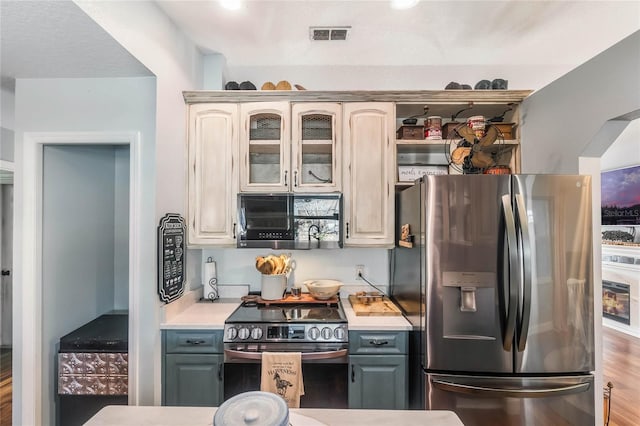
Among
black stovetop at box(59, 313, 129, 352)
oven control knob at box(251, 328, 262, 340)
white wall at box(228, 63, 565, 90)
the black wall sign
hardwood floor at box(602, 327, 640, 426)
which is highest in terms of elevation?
white wall at box(228, 63, 565, 90)

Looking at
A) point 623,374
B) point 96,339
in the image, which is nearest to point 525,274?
point 96,339

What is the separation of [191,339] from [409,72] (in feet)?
8.77

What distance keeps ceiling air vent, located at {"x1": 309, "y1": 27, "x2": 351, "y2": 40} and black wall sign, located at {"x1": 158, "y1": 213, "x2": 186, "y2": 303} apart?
163 centimetres

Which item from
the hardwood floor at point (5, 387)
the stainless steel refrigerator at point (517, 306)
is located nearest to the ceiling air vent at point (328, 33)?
the stainless steel refrigerator at point (517, 306)

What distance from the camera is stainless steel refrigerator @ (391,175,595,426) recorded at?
5.23 feet

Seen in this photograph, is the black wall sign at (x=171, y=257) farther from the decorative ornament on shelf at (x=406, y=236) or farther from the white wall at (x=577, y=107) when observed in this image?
the white wall at (x=577, y=107)

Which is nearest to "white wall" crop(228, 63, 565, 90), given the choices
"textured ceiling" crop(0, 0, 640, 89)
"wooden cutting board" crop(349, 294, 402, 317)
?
"textured ceiling" crop(0, 0, 640, 89)

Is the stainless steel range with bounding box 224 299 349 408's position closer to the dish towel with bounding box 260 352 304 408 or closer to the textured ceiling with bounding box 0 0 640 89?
the dish towel with bounding box 260 352 304 408

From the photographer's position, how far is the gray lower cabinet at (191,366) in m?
1.87

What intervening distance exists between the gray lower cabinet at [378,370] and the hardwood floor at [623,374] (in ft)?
6.29

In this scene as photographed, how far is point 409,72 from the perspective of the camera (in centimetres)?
258

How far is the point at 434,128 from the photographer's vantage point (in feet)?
7.56

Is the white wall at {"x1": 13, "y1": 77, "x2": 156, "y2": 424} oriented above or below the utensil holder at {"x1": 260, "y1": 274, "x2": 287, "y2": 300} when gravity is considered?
above

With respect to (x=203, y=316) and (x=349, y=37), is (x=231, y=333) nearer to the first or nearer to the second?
(x=203, y=316)
